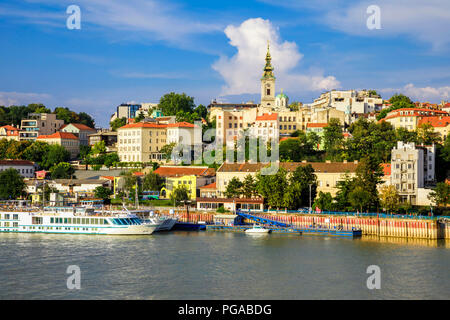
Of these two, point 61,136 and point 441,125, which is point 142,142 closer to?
point 61,136

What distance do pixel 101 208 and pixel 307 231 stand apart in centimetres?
1784

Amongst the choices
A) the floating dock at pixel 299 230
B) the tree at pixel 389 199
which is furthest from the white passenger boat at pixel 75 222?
the tree at pixel 389 199

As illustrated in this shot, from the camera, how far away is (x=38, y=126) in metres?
97.5

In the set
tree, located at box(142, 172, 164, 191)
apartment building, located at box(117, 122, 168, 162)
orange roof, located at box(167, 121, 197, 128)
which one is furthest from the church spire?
tree, located at box(142, 172, 164, 191)

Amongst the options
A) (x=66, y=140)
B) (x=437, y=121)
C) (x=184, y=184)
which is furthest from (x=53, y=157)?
(x=437, y=121)

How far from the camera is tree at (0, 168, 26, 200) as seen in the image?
64500mm

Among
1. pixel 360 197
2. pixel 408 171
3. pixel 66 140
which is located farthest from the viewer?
pixel 66 140

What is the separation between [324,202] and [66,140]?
175ft

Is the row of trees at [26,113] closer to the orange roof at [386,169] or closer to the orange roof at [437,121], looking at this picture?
the orange roof at [437,121]

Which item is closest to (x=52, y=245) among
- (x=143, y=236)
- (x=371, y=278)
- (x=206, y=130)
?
(x=143, y=236)

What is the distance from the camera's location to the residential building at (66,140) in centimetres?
9106
